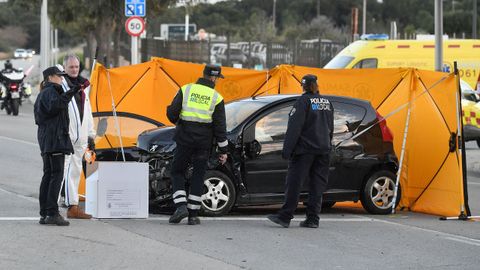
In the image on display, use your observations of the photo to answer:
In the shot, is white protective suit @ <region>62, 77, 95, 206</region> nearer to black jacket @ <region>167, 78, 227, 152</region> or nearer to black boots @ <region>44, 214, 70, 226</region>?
black boots @ <region>44, 214, 70, 226</region>

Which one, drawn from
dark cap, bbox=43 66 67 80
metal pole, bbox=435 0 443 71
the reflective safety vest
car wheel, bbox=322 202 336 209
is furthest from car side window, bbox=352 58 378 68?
dark cap, bbox=43 66 67 80

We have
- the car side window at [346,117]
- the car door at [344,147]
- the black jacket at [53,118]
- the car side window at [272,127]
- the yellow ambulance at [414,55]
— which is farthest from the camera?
the yellow ambulance at [414,55]

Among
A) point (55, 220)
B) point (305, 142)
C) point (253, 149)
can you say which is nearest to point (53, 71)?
point (55, 220)

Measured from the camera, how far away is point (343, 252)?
9.52 m

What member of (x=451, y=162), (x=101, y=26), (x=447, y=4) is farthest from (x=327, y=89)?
(x=447, y=4)

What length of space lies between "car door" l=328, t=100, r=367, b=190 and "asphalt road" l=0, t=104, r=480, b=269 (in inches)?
19.0

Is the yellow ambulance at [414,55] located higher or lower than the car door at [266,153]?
higher

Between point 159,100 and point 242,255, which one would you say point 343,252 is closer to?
point 242,255

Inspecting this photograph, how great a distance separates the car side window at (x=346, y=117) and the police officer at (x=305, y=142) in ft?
4.50

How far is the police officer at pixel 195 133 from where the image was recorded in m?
10.7

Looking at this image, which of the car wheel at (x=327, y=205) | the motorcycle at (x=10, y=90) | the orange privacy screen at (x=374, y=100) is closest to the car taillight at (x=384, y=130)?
the orange privacy screen at (x=374, y=100)

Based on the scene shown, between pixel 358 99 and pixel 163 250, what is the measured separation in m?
4.50

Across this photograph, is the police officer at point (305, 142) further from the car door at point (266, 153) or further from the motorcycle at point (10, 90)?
the motorcycle at point (10, 90)

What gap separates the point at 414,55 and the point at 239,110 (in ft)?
51.9
